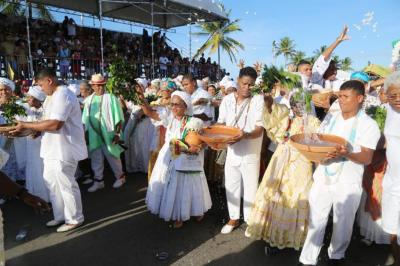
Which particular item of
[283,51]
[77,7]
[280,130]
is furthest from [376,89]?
[283,51]

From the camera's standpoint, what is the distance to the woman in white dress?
424 centimetres

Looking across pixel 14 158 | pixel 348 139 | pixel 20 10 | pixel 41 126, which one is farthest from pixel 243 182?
pixel 20 10

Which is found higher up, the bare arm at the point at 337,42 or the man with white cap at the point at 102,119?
the bare arm at the point at 337,42

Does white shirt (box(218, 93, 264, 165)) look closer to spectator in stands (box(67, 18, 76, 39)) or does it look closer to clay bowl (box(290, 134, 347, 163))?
clay bowl (box(290, 134, 347, 163))

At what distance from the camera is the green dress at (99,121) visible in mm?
5945

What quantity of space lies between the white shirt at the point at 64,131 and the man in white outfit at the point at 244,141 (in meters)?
1.90

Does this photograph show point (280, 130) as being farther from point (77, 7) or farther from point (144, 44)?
point (144, 44)

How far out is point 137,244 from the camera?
4.07 metres

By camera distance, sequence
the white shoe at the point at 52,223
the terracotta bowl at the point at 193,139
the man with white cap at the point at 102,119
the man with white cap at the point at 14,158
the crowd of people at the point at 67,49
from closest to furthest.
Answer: the terracotta bowl at the point at 193,139 → the white shoe at the point at 52,223 → the man with white cap at the point at 14,158 → the man with white cap at the point at 102,119 → the crowd of people at the point at 67,49

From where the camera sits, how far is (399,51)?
4.30 metres

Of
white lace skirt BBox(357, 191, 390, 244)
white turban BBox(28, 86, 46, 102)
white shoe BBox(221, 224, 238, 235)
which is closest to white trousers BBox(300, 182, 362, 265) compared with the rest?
white lace skirt BBox(357, 191, 390, 244)

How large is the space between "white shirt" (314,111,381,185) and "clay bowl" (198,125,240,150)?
984mm

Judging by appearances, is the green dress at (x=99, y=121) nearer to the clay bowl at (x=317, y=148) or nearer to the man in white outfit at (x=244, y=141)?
the man in white outfit at (x=244, y=141)

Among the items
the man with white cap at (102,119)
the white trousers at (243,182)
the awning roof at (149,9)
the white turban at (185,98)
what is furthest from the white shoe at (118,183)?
the awning roof at (149,9)
